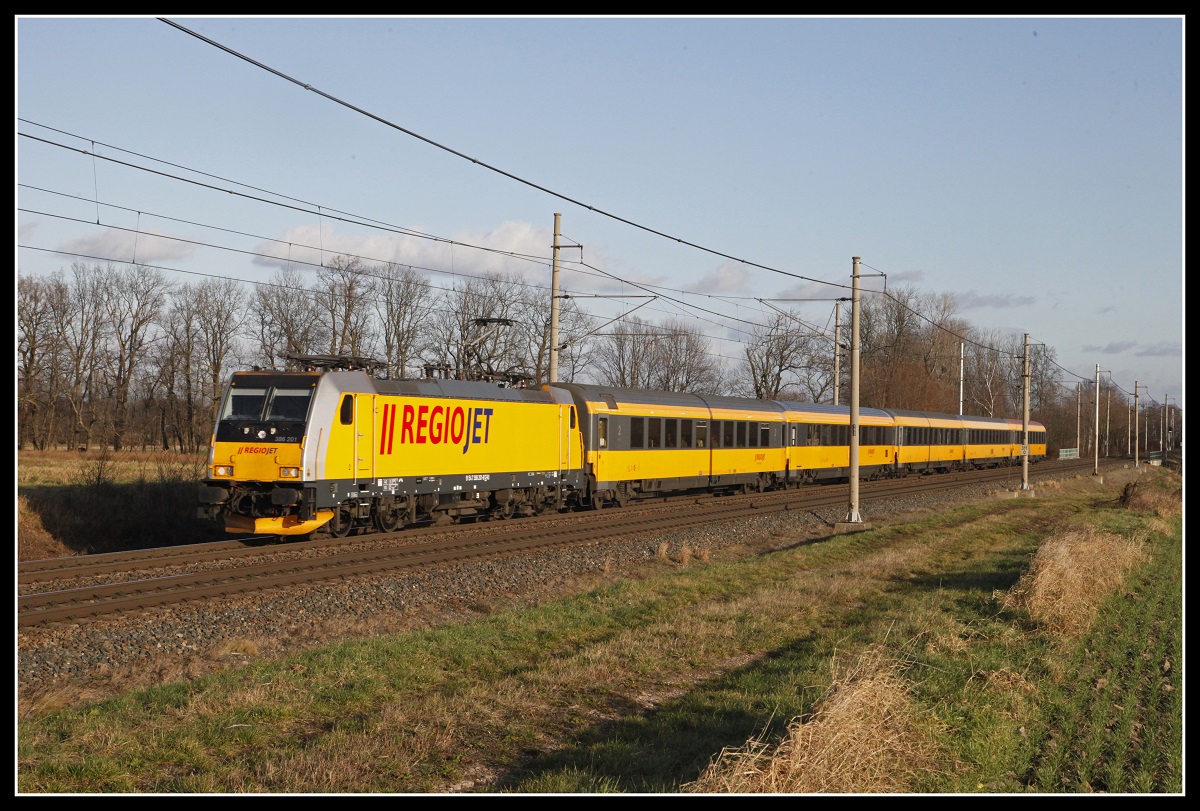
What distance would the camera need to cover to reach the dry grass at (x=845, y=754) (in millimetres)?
5754

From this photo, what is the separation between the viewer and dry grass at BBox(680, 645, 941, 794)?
227 inches

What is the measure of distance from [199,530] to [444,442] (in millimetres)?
7878

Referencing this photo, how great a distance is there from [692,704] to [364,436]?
40.1 feet

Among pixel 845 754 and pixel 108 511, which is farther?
pixel 108 511

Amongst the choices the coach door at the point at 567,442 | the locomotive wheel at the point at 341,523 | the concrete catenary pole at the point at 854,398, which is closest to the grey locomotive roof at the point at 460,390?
the coach door at the point at 567,442

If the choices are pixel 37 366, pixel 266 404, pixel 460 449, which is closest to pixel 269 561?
pixel 266 404

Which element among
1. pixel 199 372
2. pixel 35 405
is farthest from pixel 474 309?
pixel 35 405

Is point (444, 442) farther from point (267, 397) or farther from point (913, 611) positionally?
point (913, 611)

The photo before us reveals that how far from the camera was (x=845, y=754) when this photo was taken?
607 centimetres

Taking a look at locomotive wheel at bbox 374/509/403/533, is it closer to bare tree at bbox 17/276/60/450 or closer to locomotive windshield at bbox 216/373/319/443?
locomotive windshield at bbox 216/373/319/443

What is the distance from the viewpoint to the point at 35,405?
51406 millimetres

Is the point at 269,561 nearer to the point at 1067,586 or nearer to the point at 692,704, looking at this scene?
the point at 692,704

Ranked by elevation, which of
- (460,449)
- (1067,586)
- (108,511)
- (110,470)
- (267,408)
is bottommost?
(108,511)

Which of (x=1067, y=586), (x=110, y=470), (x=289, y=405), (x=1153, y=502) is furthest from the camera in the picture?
(x=1153, y=502)
